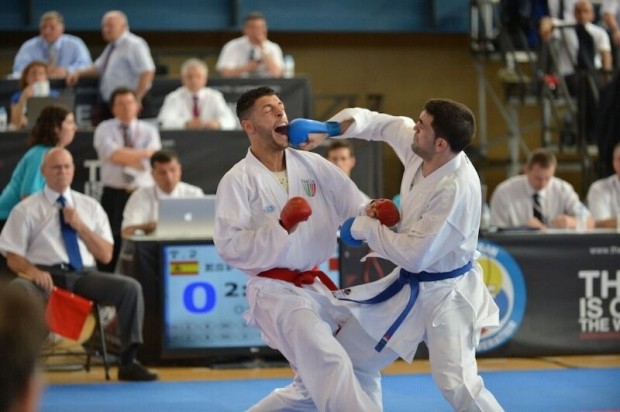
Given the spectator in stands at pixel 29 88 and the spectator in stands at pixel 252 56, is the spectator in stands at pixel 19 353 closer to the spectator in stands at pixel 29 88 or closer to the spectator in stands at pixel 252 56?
the spectator in stands at pixel 29 88

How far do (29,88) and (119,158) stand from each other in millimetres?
1451

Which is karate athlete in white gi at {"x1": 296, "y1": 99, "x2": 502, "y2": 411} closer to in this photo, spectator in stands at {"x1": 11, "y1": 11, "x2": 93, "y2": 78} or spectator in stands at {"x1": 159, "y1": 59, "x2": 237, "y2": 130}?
spectator in stands at {"x1": 159, "y1": 59, "x2": 237, "y2": 130}

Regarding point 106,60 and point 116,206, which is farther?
point 106,60

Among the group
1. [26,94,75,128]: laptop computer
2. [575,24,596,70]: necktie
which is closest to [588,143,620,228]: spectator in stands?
[575,24,596,70]: necktie

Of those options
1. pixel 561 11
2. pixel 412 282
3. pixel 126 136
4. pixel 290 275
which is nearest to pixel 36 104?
pixel 126 136

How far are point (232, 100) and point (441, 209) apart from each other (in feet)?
23.4

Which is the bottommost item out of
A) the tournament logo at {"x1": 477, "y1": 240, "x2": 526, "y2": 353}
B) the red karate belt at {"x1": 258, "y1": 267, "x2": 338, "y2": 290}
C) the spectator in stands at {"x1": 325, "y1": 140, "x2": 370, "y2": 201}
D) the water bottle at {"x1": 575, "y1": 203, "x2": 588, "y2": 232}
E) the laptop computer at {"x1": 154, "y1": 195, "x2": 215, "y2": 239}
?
the tournament logo at {"x1": 477, "y1": 240, "x2": 526, "y2": 353}

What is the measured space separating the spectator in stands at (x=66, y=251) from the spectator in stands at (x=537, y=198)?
11.6 feet

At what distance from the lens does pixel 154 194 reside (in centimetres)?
905

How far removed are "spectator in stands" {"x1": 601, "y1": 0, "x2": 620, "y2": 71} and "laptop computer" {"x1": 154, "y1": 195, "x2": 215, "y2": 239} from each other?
6.39 meters

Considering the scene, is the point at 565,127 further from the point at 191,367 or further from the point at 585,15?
the point at 191,367

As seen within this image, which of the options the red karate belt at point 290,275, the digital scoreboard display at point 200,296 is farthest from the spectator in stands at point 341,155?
the red karate belt at point 290,275

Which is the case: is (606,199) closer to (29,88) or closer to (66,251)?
(66,251)

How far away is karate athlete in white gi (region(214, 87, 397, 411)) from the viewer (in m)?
4.56
